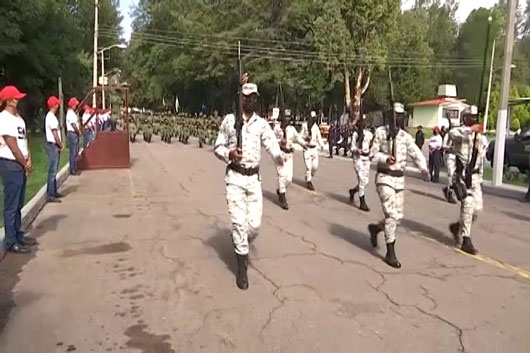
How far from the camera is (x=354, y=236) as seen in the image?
8.69 metres

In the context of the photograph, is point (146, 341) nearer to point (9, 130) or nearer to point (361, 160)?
point (9, 130)

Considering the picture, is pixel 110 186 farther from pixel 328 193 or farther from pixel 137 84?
pixel 137 84

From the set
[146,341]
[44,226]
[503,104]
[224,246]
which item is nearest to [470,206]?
[224,246]

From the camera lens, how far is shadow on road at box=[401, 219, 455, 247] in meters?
8.57

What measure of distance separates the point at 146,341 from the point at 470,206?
4.92m

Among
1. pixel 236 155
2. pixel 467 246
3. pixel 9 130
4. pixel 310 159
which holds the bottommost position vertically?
pixel 467 246

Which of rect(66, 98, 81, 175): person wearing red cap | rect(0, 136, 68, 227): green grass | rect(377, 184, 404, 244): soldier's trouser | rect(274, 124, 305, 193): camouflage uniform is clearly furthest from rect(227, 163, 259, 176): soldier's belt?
rect(66, 98, 81, 175): person wearing red cap

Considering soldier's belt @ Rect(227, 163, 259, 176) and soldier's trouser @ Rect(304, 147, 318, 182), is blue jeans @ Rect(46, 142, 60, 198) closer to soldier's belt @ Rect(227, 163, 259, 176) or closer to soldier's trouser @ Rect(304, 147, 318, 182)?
soldier's trouser @ Rect(304, 147, 318, 182)

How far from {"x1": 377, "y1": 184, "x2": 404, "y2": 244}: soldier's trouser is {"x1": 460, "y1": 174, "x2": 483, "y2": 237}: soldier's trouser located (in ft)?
4.26

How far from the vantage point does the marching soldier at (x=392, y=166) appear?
7055 millimetres

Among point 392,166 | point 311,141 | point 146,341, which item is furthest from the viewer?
point 311,141

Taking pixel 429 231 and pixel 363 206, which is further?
pixel 363 206

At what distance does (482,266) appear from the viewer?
7.10 m

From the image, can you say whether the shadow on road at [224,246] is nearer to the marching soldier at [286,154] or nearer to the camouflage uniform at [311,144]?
the marching soldier at [286,154]
